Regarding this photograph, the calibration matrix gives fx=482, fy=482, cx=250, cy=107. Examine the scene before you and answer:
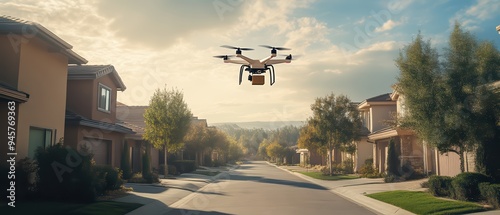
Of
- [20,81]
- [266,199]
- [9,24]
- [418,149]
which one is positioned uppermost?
[9,24]

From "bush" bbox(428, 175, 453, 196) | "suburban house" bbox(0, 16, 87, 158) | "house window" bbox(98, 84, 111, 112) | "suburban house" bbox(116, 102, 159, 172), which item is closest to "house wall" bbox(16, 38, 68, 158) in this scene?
"suburban house" bbox(0, 16, 87, 158)

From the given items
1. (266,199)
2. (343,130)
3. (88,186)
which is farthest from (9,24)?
(343,130)

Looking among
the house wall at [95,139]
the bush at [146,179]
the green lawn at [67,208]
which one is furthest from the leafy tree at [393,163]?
the green lawn at [67,208]

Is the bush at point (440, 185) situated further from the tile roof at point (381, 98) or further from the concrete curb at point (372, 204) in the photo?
the tile roof at point (381, 98)

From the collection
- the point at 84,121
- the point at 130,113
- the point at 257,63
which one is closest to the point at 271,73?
the point at 257,63

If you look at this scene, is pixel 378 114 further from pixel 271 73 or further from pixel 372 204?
pixel 271 73

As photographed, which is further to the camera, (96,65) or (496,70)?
(96,65)

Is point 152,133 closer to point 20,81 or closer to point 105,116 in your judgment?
point 105,116
